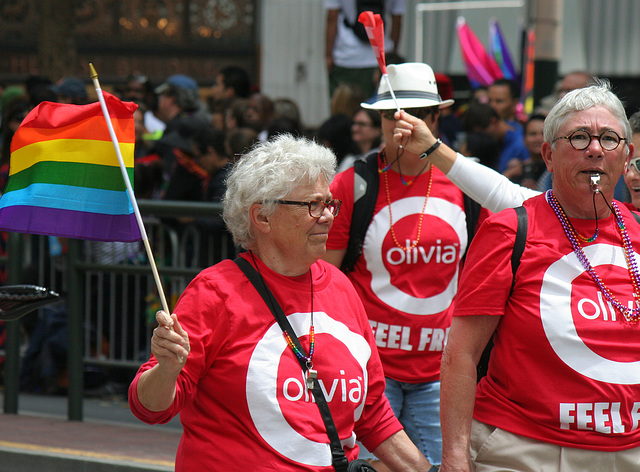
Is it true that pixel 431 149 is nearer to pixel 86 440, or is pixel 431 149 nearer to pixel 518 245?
pixel 518 245

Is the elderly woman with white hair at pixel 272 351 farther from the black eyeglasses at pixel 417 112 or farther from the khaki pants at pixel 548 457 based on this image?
the black eyeglasses at pixel 417 112

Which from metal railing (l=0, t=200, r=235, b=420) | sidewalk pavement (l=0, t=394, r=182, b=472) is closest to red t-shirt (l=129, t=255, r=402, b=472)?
sidewalk pavement (l=0, t=394, r=182, b=472)

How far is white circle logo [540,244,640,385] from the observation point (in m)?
3.14

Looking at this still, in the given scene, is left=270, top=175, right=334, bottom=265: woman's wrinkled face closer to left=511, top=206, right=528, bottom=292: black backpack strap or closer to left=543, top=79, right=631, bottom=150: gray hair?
left=511, top=206, right=528, bottom=292: black backpack strap

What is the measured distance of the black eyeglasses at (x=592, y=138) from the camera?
3270mm

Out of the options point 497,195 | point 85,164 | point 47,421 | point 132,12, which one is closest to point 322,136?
point 47,421

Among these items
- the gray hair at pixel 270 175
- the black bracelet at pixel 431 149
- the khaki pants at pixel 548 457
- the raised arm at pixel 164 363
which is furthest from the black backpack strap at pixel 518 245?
the raised arm at pixel 164 363

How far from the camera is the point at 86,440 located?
6.62 meters

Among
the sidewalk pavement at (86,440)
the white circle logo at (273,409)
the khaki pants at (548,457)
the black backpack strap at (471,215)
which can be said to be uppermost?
the black backpack strap at (471,215)

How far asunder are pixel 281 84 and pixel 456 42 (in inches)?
96.8

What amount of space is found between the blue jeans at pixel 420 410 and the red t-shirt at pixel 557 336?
3.66 feet

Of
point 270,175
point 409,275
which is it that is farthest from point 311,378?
point 409,275

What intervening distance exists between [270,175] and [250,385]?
2.19 feet

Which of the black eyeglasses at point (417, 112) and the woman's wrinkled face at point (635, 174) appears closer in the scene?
the woman's wrinkled face at point (635, 174)
